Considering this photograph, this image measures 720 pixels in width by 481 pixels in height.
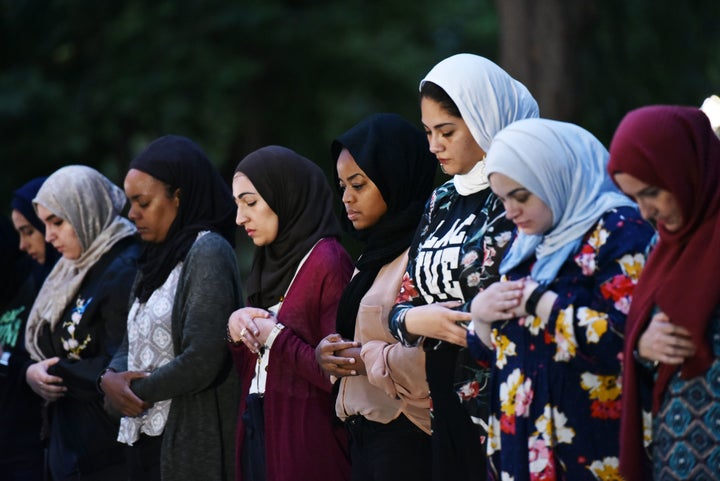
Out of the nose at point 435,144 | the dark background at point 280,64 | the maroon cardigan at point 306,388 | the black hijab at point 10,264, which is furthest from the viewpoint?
the dark background at point 280,64

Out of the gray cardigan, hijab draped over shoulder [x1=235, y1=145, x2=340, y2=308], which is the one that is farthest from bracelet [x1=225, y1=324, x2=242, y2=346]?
hijab draped over shoulder [x1=235, y1=145, x2=340, y2=308]

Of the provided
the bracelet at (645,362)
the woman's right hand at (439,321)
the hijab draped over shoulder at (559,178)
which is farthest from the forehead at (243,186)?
the bracelet at (645,362)

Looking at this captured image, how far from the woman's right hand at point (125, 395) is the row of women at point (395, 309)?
1cm

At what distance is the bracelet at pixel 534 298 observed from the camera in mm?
3320

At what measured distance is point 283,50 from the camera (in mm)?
13008

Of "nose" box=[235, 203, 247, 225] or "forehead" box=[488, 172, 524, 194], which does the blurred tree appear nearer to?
"nose" box=[235, 203, 247, 225]

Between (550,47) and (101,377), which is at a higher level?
A: (550,47)

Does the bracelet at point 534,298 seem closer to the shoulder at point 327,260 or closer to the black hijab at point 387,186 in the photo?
the black hijab at point 387,186

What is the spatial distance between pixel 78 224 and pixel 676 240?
3.29m

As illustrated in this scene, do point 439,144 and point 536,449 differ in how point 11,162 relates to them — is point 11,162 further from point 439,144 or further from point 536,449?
point 536,449

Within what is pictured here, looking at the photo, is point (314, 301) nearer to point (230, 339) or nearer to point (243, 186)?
point (230, 339)

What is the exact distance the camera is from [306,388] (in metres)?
4.59

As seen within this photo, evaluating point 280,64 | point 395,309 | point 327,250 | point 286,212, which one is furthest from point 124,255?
point 280,64

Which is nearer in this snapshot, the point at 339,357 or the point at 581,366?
the point at 581,366
